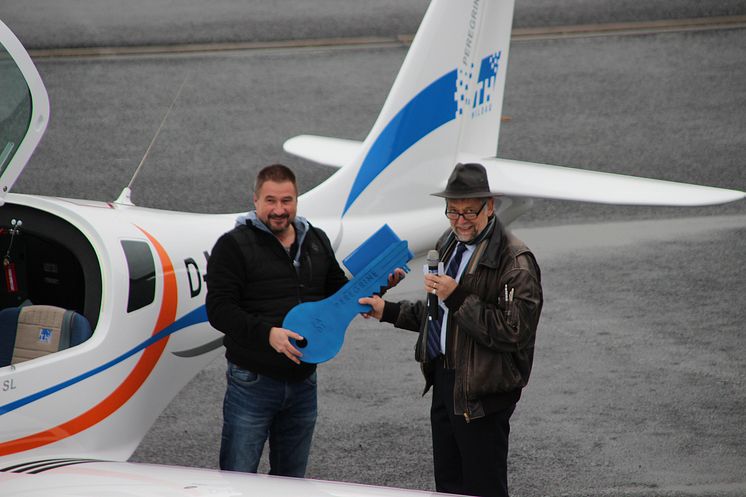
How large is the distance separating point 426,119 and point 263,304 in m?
2.18

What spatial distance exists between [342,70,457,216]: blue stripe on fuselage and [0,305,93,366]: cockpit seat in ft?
6.04

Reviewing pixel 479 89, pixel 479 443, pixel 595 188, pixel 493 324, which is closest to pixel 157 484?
pixel 479 443

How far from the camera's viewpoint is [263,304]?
4.16 metres

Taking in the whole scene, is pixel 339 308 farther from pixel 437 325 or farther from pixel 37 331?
pixel 37 331

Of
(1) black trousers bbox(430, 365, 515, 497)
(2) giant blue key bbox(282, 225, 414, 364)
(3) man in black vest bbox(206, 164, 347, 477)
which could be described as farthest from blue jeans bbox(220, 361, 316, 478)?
(1) black trousers bbox(430, 365, 515, 497)

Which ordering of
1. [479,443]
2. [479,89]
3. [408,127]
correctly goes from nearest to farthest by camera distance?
[479,443] → [408,127] → [479,89]

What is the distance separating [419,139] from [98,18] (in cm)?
1090

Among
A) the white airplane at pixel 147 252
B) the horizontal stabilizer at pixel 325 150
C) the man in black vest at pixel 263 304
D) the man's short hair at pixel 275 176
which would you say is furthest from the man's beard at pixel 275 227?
the horizontal stabilizer at pixel 325 150

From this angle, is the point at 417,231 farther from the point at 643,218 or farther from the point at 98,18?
the point at 98,18

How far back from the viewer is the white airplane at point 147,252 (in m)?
3.92

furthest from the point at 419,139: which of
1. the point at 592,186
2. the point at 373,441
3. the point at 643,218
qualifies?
the point at 643,218

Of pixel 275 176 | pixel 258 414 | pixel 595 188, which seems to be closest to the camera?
pixel 275 176

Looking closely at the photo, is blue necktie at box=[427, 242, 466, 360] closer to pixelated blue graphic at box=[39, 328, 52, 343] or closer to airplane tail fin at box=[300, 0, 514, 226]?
pixelated blue graphic at box=[39, 328, 52, 343]

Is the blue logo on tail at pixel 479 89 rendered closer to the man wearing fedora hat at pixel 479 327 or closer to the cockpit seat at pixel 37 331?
the man wearing fedora hat at pixel 479 327
